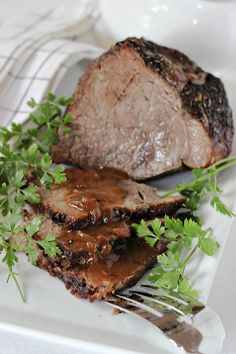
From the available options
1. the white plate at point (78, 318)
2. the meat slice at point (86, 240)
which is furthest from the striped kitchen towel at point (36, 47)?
the white plate at point (78, 318)

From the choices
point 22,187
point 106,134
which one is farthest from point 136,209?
point 106,134

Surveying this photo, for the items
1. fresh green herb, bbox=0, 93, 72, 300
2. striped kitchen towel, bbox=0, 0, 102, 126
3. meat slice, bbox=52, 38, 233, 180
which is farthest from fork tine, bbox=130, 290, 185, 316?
striped kitchen towel, bbox=0, 0, 102, 126

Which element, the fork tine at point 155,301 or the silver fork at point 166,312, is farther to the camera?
the fork tine at point 155,301

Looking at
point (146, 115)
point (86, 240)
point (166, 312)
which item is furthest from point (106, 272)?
point (146, 115)

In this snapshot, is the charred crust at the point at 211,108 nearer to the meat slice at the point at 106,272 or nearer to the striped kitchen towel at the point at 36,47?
the meat slice at the point at 106,272

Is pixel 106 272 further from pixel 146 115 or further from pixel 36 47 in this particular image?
pixel 36 47

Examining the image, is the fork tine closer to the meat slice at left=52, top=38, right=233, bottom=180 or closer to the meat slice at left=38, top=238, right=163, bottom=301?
the meat slice at left=38, top=238, right=163, bottom=301

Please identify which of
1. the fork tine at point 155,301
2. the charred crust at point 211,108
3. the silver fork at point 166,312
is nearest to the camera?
the silver fork at point 166,312
